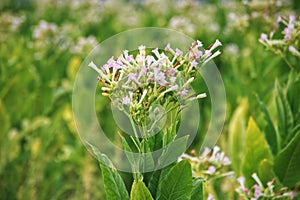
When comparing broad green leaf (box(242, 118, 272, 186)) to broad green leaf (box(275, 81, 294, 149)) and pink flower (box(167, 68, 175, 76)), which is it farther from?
pink flower (box(167, 68, 175, 76))

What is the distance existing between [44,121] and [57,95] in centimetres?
20

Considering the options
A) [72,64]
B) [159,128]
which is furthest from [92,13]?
[159,128]

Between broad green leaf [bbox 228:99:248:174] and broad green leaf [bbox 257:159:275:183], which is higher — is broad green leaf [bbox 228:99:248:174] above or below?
above

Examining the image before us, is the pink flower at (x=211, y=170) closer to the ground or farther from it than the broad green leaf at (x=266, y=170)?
farther from it

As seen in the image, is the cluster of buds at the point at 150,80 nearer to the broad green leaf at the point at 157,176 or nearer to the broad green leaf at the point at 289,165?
the broad green leaf at the point at 157,176

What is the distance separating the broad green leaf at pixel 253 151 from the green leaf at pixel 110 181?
2.05 ft

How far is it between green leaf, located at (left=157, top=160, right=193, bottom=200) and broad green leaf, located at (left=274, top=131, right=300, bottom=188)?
51cm

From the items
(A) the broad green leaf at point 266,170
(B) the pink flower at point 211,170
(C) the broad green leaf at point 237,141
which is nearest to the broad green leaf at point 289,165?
(A) the broad green leaf at point 266,170

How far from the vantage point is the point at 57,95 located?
292cm

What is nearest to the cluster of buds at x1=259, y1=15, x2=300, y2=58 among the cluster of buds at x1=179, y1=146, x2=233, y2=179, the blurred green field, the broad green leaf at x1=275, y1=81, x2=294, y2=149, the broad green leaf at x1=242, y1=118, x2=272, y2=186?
the broad green leaf at x1=275, y1=81, x2=294, y2=149

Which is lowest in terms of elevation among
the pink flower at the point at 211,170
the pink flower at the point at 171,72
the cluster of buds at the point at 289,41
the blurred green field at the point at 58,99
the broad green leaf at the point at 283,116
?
the pink flower at the point at 211,170

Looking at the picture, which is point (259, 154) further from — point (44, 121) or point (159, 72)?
point (44, 121)

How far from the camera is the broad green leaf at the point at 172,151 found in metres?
1.03

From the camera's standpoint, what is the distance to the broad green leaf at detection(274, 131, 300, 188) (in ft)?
4.78
